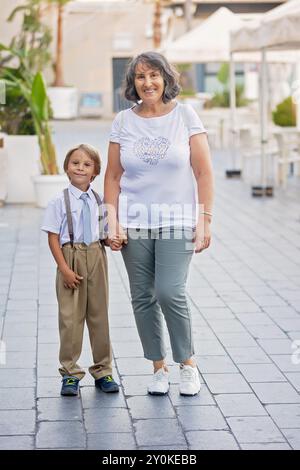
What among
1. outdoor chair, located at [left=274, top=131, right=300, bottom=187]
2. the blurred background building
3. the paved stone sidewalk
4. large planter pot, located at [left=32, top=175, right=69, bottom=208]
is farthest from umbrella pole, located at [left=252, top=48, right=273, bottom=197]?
the blurred background building

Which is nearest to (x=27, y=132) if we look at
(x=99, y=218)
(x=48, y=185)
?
(x=48, y=185)

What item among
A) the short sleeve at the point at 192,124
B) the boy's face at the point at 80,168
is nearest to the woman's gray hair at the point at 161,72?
the short sleeve at the point at 192,124

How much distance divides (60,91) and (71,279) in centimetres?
2929

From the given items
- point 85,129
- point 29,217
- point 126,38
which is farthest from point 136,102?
point 126,38

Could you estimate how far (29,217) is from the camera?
1291 cm

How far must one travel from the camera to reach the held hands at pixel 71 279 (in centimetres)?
534

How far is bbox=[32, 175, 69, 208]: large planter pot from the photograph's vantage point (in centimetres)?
1335

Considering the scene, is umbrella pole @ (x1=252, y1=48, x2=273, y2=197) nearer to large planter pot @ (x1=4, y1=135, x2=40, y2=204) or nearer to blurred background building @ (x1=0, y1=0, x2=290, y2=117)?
large planter pot @ (x1=4, y1=135, x2=40, y2=204)

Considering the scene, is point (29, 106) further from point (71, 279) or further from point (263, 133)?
point (71, 279)

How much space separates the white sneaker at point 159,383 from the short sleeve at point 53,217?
36.1 inches

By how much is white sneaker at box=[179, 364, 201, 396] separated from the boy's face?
1.10 meters

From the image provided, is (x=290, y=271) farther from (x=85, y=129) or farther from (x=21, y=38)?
(x=85, y=129)

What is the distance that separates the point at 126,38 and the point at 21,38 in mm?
22164

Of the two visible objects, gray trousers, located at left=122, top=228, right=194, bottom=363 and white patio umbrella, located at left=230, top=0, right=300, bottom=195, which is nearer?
gray trousers, located at left=122, top=228, right=194, bottom=363
